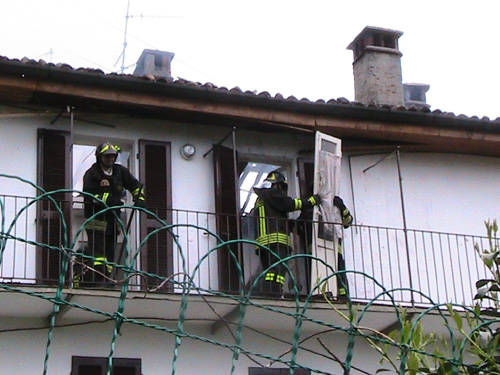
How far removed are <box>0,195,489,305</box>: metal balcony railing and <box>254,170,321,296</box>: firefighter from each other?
0.09m

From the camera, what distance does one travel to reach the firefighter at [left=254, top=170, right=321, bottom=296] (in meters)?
13.9

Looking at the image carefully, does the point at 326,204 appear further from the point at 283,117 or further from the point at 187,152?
the point at 187,152

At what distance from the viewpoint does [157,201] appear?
14.0 metres

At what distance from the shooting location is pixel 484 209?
53.1 feet

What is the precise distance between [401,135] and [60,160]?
4575mm

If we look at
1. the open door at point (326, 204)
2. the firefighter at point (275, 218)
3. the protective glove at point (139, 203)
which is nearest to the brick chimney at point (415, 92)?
the open door at point (326, 204)

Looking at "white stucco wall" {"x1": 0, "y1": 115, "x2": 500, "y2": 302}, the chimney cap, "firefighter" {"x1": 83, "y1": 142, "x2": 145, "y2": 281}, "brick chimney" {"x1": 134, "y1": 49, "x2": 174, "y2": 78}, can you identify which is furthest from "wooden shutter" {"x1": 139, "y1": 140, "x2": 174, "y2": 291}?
the chimney cap

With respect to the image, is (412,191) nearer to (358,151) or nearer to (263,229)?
(358,151)

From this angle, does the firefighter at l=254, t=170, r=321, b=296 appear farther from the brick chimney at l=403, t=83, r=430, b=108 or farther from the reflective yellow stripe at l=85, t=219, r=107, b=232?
the brick chimney at l=403, t=83, r=430, b=108

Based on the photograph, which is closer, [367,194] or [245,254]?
[245,254]

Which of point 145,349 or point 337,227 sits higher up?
point 337,227

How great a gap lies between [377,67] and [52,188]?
20.9 feet

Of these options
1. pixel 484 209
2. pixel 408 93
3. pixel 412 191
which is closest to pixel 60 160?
pixel 412 191

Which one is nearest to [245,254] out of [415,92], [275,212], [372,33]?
[275,212]
